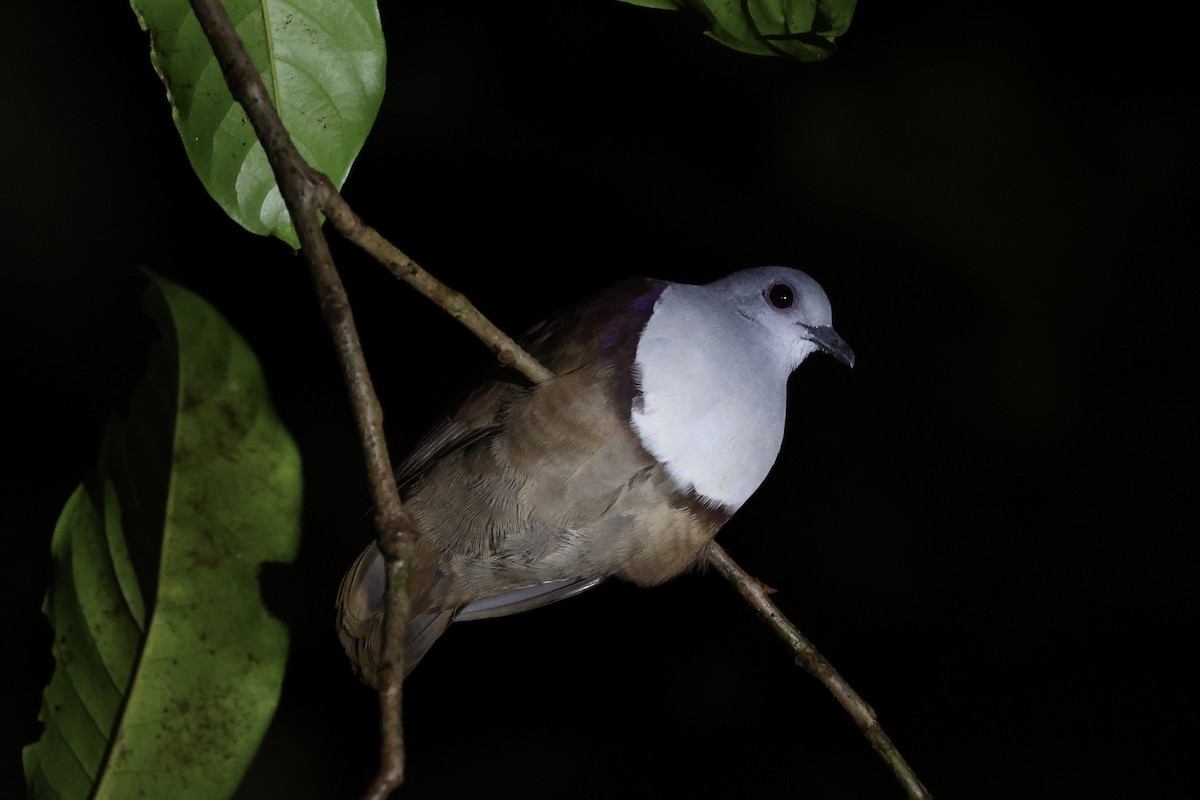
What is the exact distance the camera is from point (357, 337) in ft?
2.52

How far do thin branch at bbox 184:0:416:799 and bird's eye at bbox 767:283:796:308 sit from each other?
71 cm

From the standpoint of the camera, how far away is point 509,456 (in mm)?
1160

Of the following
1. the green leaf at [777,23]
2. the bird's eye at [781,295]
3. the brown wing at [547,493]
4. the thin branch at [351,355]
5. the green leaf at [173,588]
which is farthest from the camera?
the bird's eye at [781,295]

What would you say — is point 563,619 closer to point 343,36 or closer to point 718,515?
point 718,515

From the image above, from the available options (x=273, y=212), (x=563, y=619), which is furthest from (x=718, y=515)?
(x=563, y=619)

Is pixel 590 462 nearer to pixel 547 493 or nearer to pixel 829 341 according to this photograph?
pixel 547 493

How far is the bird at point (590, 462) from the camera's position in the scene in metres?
1.14

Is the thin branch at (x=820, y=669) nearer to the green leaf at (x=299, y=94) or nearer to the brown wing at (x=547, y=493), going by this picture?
the brown wing at (x=547, y=493)

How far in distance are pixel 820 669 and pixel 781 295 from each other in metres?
0.50

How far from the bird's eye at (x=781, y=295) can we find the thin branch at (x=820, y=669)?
1.13ft

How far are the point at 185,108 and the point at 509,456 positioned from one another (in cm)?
45

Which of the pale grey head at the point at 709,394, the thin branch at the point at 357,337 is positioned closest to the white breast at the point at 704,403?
the pale grey head at the point at 709,394

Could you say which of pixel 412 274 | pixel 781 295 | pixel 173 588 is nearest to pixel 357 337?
pixel 412 274

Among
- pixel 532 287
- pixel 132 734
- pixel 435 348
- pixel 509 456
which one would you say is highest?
pixel 509 456
